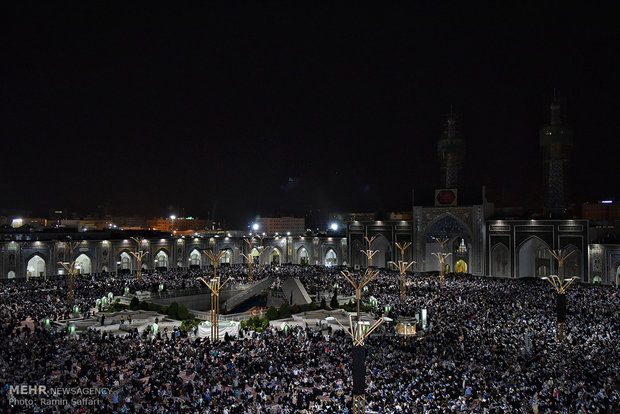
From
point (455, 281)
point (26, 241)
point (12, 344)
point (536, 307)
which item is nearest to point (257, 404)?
point (12, 344)

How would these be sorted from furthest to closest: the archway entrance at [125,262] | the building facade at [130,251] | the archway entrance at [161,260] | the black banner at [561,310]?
the archway entrance at [161,260] < the archway entrance at [125,262] < the building facade at [130,251] < the black banner at [561,310]

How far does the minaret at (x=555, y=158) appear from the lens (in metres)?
50.0

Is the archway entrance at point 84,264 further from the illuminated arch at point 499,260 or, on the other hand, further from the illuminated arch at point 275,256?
the illuminated arch at point 499,260

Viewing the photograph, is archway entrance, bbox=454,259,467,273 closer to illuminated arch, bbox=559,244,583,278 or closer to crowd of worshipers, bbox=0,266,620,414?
illuminated arch, bbox=559,244,583,278

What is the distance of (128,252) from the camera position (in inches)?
1905

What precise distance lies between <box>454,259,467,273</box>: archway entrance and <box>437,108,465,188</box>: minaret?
12.8m

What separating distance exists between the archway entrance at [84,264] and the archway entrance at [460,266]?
3544 centimetres

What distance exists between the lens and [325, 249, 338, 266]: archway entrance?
57406 millimetres

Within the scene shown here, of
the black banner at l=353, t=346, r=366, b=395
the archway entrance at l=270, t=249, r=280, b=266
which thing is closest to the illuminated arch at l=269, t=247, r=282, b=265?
the archway entrance at l=270, t=249, r=280, b=266

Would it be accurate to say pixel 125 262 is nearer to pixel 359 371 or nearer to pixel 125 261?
pixel 125 261

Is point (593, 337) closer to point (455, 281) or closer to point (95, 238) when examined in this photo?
point (455, 281)

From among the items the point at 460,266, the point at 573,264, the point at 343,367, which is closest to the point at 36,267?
the point at 343,367

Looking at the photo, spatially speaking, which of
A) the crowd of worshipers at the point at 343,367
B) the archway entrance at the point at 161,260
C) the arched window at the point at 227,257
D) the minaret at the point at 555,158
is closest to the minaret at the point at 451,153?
the minaret at the point at 555,158

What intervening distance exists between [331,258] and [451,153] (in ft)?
62.7
